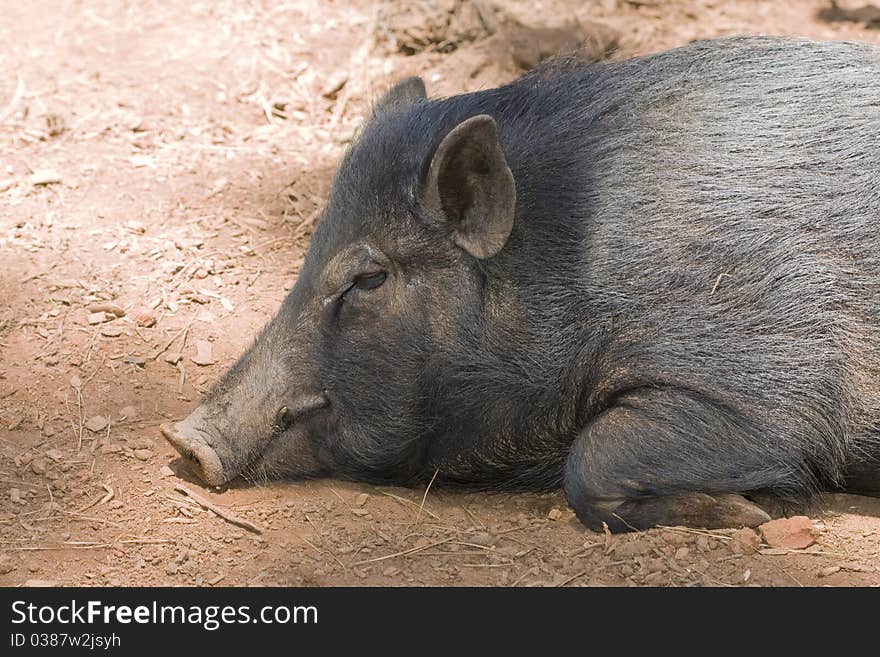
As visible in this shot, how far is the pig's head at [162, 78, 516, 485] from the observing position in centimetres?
418

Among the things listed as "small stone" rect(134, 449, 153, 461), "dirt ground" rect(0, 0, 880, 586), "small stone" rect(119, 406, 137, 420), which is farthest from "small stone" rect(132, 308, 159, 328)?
"small stone" rect(134, 449, 153, 461)

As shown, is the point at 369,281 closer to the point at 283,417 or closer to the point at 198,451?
the point at 283,417

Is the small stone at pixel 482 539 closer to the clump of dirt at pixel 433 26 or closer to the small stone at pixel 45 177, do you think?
the small stone at pixel 45 177

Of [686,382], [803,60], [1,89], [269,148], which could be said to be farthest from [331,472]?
[1,89]

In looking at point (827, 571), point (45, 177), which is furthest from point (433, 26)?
point (827, 571)

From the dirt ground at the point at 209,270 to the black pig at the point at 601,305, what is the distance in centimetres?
20

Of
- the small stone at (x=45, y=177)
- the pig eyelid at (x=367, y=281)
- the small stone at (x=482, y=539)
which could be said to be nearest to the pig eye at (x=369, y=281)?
the pig eyelid at (x=367, y=281)

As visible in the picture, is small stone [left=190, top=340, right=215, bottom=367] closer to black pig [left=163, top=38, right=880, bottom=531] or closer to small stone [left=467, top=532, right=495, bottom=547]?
black pig [left=163, top=38, right=880, bottom=531]

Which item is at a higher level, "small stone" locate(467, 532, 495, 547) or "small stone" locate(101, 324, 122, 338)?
"small stone" locate(101, 324, 122, 338)

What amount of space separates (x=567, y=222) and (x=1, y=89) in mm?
4565

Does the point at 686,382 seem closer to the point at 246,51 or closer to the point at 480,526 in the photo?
the point at 480,526

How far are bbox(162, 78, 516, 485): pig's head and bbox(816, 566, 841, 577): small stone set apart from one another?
1446 mm

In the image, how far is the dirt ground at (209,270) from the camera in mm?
3816

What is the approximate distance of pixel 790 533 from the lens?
391 cm
